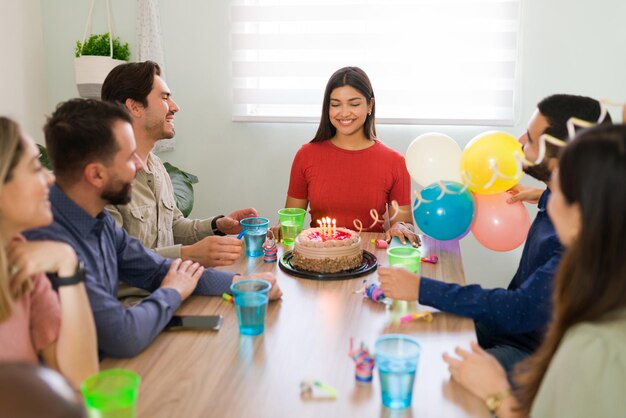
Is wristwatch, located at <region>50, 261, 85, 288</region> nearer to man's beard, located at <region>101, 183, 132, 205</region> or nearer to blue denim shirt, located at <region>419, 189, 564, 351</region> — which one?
man's beard, located at <region>101, 183, 132, 205</region>

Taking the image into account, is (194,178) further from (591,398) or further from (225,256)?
(591,398)

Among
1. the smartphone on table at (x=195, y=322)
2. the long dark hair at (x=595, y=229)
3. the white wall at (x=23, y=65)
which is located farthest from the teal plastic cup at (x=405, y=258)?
the white wall at (x=23, y=65)

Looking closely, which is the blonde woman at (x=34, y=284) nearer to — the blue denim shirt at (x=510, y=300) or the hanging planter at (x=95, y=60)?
the blue denim shirt at (x=510, y=300)

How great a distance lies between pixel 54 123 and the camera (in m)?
1.58

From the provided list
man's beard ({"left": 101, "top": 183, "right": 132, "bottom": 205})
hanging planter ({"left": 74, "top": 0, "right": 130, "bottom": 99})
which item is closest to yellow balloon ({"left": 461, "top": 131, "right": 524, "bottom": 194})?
man's beard ({"left": 101, "top": 183, "right": 132, "bottom": 205})

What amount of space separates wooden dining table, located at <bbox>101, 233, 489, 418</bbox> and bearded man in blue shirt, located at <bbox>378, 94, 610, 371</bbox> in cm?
6

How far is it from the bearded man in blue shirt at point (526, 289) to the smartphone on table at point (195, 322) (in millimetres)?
487

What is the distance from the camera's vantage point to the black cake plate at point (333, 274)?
1959 millimetres

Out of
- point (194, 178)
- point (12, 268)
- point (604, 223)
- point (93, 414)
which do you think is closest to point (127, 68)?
point (194, 178)

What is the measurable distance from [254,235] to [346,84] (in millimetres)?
1019

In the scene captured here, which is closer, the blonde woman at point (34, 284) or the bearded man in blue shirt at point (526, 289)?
the blonde woman at point (34, 284)

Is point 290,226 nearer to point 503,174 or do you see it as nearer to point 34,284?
point 503,174

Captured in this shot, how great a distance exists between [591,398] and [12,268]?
112 cm

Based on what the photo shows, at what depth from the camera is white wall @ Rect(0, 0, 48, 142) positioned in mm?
3355
